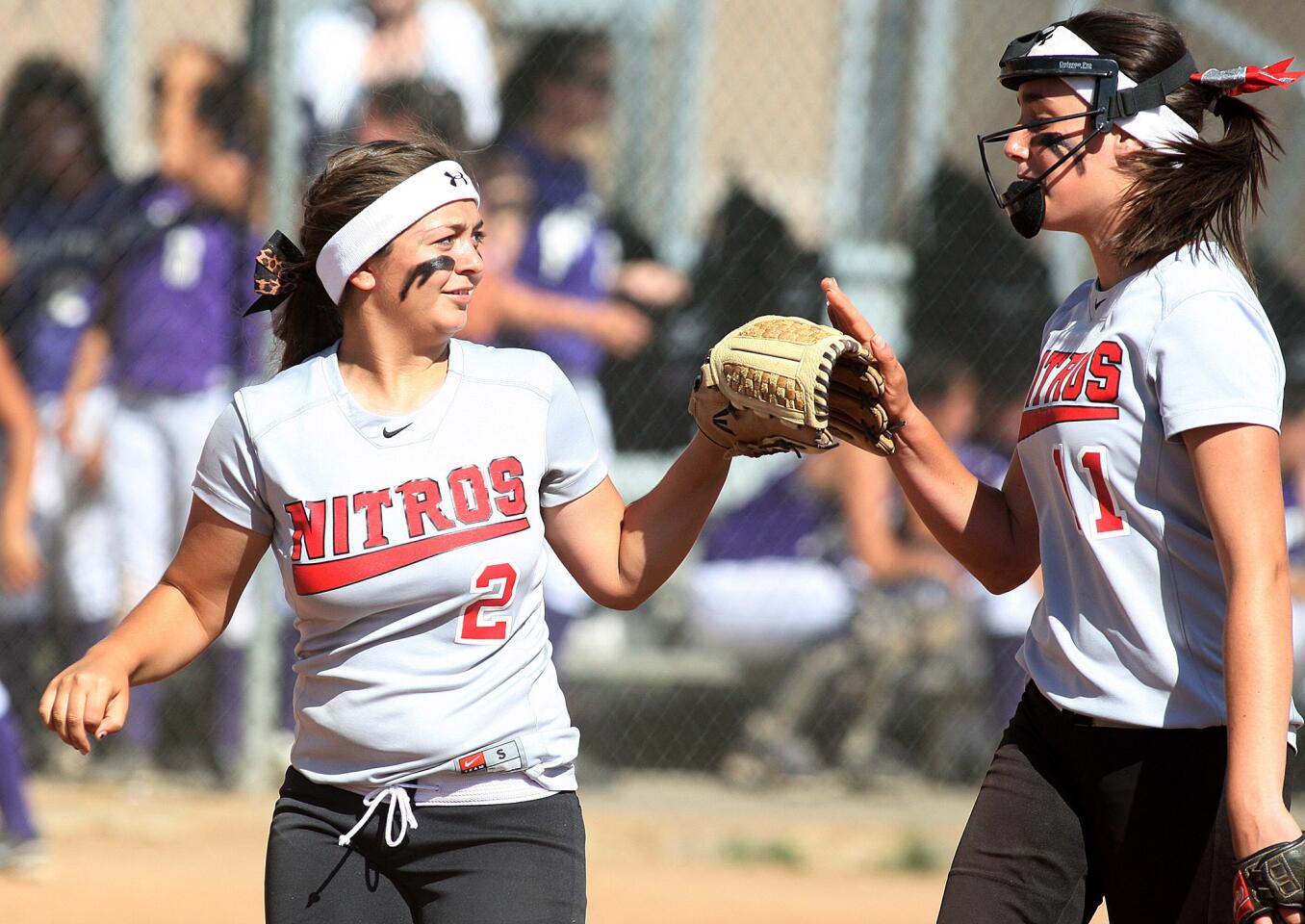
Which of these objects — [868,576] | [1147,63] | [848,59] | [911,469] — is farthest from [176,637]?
[848,59]

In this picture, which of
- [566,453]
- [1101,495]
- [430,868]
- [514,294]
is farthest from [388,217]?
[514,294]

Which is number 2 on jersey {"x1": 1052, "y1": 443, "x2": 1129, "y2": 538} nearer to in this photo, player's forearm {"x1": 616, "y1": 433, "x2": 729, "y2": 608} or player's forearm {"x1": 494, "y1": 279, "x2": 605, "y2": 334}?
player's forearm {"x1": 616, "y1": 433, "x2": 729, "y2": 608}

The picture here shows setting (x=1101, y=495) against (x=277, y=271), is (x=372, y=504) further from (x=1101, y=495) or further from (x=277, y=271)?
(x=1101, y=495)

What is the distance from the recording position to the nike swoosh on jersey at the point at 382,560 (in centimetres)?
225

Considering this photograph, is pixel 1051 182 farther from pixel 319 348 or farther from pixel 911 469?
pixel 319 348

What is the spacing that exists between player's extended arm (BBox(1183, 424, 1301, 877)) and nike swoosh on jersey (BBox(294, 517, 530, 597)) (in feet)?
3.46

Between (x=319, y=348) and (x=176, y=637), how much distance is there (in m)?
0.56

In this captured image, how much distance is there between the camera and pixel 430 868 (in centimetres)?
223

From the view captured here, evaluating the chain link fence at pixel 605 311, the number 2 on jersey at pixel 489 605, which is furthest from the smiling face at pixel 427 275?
the chain link fence at pixel 605 311

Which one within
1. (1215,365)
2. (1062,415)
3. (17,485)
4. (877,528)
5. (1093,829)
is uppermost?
(1215,365)

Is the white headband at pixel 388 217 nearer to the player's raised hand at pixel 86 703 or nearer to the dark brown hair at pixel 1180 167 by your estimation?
the player's raised hand at pixel 86 703

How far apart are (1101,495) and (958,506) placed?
420 mm

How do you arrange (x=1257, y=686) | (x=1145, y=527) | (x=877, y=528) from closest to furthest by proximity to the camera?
1. (x=1257, y=686)
2. (x=1145, y=527)
3. (x=877, y=528)

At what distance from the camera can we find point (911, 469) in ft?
8.52
